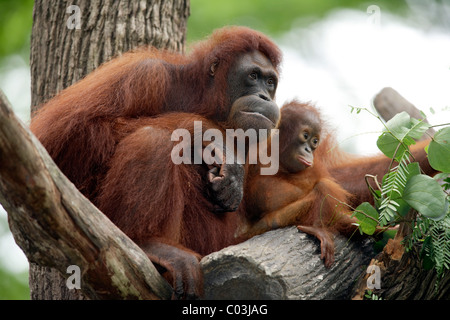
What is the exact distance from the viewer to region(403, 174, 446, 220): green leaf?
11.8 feet

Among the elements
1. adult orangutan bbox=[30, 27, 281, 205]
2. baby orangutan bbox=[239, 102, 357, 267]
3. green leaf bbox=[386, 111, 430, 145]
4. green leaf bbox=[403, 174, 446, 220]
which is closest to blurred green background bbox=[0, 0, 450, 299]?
adult orangutan bbox=[30, 27, 281, 205]

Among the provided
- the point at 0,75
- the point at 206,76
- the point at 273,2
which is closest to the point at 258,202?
the point at 206,76

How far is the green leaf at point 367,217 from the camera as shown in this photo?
4.06 meters

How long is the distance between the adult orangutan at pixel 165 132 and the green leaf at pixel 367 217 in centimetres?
96

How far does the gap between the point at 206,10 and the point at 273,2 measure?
58.3 inches

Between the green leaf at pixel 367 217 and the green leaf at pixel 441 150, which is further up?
the green leaf at pixel 441 150

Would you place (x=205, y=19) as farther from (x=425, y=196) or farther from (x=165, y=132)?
(x=425, y=196)

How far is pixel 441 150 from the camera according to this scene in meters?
3.85

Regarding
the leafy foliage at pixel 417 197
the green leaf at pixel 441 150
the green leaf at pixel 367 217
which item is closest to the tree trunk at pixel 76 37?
the leafy foliage at pixel 417 197

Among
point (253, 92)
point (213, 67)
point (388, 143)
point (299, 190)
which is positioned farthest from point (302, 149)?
point (388, 143)

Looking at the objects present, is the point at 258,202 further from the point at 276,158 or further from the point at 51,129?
the point at 51,129

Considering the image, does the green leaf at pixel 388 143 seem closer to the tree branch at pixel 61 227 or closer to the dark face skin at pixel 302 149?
the dark face skin at pixel 302 149

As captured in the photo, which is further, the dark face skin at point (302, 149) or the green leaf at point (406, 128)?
the dark face skin at point (302, 149)

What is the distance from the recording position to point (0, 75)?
→ 10867mm
